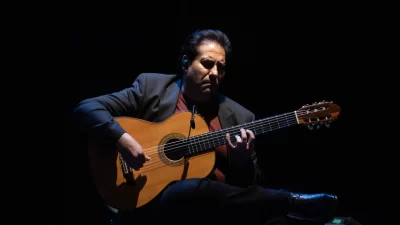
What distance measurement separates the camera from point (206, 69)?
7.46ft

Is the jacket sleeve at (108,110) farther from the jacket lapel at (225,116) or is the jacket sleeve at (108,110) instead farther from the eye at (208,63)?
the jacket lapel at (225,116)

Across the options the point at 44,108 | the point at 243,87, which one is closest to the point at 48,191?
the point at 44,108

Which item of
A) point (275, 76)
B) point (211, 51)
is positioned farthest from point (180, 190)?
point (275, 76)

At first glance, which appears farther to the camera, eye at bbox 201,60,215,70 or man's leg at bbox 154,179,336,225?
eye at bbox 201,60,215,70

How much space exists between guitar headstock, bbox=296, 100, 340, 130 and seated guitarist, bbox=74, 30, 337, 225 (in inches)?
13.3

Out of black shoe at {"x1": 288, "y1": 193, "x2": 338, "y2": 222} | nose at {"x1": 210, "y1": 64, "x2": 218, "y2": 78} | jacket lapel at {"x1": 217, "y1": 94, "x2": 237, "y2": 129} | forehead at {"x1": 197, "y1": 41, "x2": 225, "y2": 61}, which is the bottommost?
black shoe at {"x1": 288, "y1": 193, "x2": 338, "y2": 222}

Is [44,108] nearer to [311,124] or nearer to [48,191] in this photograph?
[48,191]

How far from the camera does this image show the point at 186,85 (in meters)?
2.40

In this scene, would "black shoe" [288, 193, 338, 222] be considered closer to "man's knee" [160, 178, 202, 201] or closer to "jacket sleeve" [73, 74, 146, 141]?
"man's knee" [160, 178, 202, 201]

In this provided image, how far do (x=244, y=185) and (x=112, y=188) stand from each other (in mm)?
784

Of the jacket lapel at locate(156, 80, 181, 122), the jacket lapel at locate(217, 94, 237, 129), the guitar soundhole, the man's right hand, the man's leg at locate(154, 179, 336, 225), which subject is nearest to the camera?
the man's leg at locate(154, 179, 336, 225)

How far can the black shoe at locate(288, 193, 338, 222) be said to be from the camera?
6.30ft

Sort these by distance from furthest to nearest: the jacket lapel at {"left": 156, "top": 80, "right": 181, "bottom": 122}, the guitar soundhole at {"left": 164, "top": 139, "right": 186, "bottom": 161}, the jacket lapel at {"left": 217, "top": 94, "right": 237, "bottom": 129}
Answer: the jacket lapel at {"left": 217, "top": 94, "right": 237, "bottom": 129}, the jacket lapel at {"left": 156, "top": 80, "right": 181, "bottom": 122}, the guitar soundhole at {"left": 164, "top": 139, "right": 186, "bottom": 161}

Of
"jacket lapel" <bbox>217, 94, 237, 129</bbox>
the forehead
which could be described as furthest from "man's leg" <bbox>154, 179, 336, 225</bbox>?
the forehead
